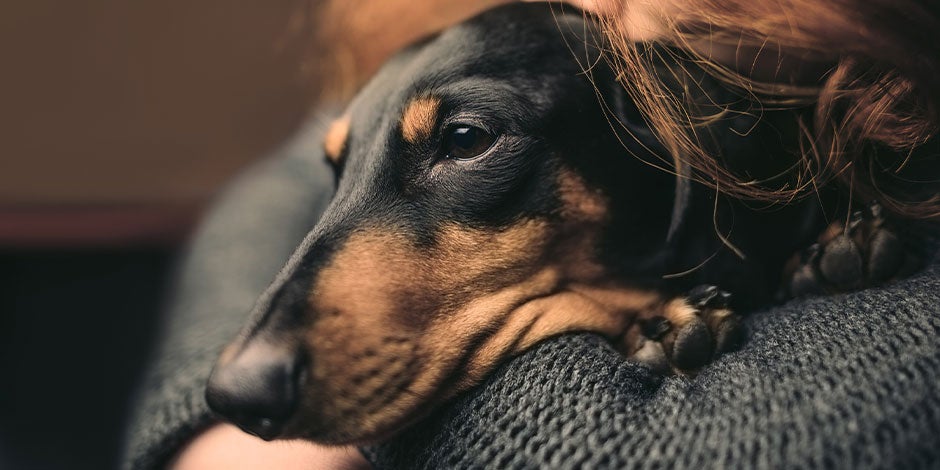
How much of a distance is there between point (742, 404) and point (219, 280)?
0.99m

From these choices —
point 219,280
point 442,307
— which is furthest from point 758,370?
point 219,280

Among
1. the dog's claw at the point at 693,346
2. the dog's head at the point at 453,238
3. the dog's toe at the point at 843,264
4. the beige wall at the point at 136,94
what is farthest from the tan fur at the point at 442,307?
the beige wall at the point at 136,94

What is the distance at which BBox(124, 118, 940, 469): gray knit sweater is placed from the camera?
0.63 meters

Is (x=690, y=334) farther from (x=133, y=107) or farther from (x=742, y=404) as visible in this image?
(x=133, y=107)

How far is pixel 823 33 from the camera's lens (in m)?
0.82

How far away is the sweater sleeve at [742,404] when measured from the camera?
63cm

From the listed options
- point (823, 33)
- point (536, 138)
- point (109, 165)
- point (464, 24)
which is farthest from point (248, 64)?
point (823, 33)

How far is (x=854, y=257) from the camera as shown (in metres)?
0.89

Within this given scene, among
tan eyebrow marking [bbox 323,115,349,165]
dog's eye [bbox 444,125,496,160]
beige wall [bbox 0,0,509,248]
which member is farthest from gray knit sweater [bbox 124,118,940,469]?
beige wall [bbox 0,0,509,248]

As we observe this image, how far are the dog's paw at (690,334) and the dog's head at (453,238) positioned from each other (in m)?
0.07

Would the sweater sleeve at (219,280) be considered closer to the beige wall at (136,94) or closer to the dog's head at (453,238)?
the dog's head at (453,238)

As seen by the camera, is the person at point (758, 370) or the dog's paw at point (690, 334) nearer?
the person at point (758, 370)

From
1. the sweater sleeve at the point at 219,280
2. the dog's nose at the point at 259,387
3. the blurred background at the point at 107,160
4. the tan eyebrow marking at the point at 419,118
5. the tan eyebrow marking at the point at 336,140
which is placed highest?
the tan eyebrow marking at the point at 419,118

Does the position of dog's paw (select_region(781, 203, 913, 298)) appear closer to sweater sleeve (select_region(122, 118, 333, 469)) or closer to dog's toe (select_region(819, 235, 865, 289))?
dog's toe (select_region(819, 235, 865, 289))
